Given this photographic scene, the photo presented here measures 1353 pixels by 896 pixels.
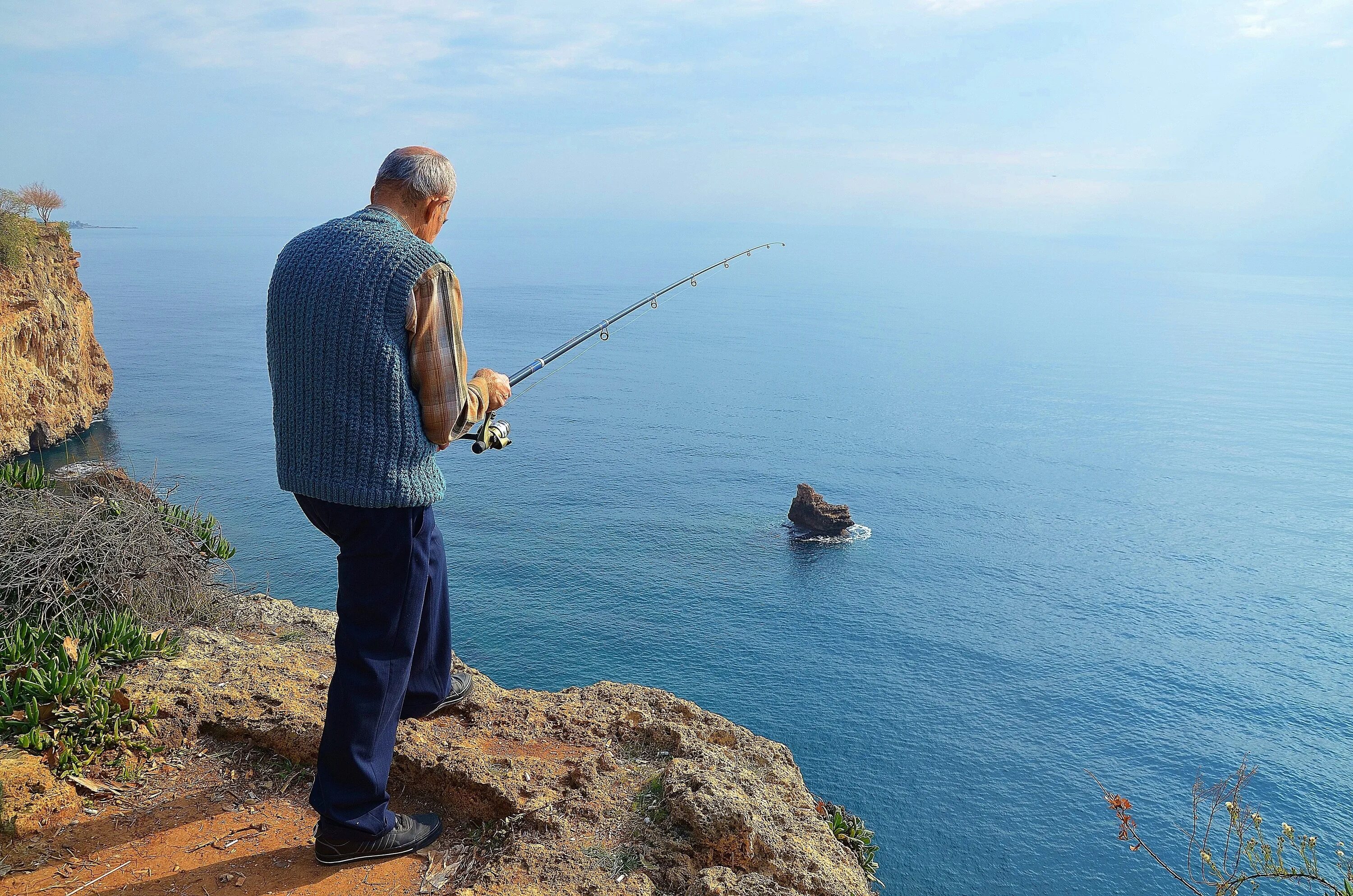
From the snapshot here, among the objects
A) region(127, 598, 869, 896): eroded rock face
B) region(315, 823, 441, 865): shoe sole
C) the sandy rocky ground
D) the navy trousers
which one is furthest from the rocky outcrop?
the navy trousers

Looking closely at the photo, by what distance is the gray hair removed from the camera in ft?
10.4

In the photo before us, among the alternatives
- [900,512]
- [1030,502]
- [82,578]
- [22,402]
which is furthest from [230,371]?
[82,578]

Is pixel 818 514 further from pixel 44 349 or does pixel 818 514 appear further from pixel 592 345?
pixel 592 345

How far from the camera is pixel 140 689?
4.58 metres

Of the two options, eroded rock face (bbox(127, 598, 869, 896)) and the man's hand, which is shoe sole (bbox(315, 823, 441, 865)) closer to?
eroded rock face (bbox(127, 598, 869, 896))

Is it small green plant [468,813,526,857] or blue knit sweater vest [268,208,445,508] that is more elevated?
blue knit sweater vest [268,208,445,508]

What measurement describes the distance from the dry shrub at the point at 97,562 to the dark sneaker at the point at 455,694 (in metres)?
2.47

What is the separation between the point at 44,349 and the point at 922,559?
164ft

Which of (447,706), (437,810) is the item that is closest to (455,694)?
(447,706)

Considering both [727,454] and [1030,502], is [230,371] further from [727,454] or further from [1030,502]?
[1030,502]

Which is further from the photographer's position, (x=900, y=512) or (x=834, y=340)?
(x=834, y=340)

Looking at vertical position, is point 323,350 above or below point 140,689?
above

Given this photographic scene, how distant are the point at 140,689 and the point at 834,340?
378 feet

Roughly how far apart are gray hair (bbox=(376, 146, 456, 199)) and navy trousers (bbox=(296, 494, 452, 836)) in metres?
1.20
